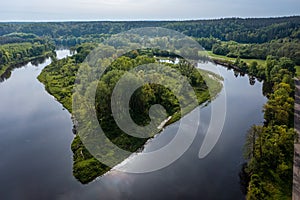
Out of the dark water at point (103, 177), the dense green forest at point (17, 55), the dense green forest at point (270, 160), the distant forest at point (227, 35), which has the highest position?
the distant forest at point (227, 35)

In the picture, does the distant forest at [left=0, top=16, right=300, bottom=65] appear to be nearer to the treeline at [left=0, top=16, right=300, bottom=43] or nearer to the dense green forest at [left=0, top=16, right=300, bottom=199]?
the treeline at [left=0, top=16, right=300, bottom=43]

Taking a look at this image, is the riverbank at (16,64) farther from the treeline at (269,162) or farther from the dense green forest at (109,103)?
the treeline at (269,162)

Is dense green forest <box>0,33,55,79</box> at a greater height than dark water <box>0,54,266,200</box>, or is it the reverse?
dense green forest <box>0,33,55,79</box>

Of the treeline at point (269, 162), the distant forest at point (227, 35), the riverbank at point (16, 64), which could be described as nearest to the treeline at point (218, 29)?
the distant forest at point (227, 35)

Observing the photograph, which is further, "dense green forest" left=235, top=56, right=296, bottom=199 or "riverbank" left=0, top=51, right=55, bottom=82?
"riverbank" left=0, top=51, right=55, bottom=82

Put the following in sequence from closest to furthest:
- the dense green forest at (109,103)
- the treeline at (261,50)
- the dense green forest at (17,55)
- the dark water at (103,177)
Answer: the dark water at (103,177) < the dense green forest at (109,103) < the treeline at (261,50) < the dense green forest at (17,55)

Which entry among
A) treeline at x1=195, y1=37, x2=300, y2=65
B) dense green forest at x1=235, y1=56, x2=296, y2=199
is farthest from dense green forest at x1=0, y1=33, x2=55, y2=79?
treeline at x1=195, y1=37, x2=300, y2=65

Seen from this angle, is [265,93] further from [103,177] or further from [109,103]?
[103,177]

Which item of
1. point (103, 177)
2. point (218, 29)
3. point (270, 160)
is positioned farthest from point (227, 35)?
point (103, 177)

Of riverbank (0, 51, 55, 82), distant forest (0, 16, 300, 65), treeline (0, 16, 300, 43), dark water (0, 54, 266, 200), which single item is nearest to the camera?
dark water (0, 54, 266, 200)
